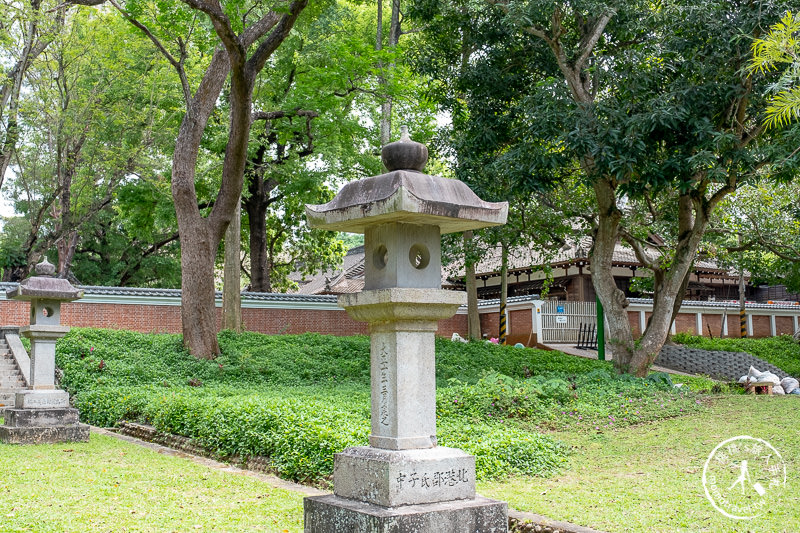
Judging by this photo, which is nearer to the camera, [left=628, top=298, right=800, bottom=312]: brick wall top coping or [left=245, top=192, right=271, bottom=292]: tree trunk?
[left=245, top=192, right=271, bottom=292]: tree trunk

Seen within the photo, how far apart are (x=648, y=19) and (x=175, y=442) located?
10727 millimetres

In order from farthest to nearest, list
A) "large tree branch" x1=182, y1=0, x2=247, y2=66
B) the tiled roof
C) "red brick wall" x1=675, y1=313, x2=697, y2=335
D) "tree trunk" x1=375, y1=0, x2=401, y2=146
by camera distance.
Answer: "red brick wall" x1=675, y1=313, x2=697, y2=335 < the tiled roof < "tree trunk" x1=375, y1=0, x2=401, y2=146 < "large tree branch" x1=182, y1=0, x2=247, y2=66

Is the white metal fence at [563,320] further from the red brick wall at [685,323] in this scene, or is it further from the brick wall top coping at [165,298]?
the brick wall top coping at [165,298]

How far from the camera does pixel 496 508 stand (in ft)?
16.4

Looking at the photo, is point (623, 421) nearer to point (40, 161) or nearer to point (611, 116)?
point (611, 116)

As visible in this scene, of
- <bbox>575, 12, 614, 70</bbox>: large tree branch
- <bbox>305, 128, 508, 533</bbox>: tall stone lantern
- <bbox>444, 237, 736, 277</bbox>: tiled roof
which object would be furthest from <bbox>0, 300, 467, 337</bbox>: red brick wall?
<bbox>305, 128, 508, 533</bbox>: tall stone lantern

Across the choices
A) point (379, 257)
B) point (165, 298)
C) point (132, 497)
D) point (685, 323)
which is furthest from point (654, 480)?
point (685, 323)

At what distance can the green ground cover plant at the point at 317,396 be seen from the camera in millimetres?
8180

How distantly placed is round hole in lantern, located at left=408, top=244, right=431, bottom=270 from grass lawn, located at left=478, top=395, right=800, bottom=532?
2.37 metres

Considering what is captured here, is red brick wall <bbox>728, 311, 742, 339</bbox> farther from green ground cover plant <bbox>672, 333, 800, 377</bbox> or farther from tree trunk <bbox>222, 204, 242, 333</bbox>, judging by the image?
tree trunk <bbox>222, 204, 242, 333</bbox>

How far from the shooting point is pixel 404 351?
16.7 feet

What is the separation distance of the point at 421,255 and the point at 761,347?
22.8 meters

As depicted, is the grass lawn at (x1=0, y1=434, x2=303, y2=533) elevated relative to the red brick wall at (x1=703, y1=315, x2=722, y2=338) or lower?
lower

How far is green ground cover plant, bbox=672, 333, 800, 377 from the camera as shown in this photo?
74.2 feet
